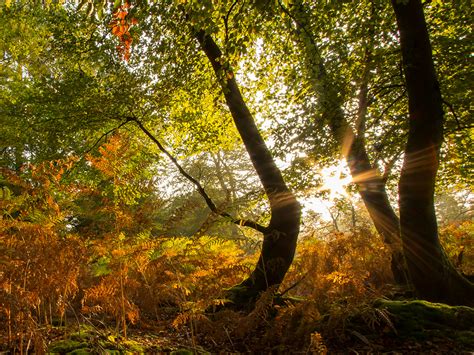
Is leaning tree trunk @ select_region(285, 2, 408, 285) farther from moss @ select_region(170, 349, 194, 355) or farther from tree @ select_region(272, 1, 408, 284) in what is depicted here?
moss @ select_region(170, 349, 194, 355)

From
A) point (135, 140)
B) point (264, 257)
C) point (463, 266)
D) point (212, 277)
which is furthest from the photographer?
point (135, 140)

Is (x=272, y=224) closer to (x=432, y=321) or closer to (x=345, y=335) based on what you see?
(x=345, y=335)

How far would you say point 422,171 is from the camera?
430 cm

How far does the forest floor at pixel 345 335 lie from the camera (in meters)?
3.25

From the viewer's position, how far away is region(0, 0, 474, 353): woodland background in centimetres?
329

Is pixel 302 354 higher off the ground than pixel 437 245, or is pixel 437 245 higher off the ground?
pixel 437 245

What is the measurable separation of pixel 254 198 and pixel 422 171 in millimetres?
3317

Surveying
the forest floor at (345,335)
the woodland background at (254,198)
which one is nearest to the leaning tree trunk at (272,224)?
the woodland background at (254,198)

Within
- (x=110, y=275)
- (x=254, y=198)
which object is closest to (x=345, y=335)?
(x=110, y=275)

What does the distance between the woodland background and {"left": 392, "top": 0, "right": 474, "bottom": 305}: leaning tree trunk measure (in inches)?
0.9

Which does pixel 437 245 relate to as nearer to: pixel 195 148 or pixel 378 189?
pixel 378 189

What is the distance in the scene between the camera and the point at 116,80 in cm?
804

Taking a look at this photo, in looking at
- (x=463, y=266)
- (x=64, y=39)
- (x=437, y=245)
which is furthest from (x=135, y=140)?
(x=463, y=266)

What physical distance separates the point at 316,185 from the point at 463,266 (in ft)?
12.1
